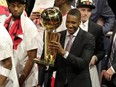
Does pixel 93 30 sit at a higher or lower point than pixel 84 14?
lower

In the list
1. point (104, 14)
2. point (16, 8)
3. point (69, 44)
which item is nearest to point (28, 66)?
point (69, 44)

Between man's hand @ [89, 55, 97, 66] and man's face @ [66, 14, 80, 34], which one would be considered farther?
man's hand @ [89, 55, 97, 66]

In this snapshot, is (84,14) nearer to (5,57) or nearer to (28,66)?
(28,66)

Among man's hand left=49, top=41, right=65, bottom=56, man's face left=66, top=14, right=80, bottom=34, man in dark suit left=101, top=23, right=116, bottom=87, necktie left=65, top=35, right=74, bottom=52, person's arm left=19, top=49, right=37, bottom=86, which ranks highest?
man's face left=66, top=14, right=80, bottom=34

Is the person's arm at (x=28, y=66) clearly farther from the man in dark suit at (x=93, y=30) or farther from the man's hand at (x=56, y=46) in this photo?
the man in dark suit at (x=93, y=30)

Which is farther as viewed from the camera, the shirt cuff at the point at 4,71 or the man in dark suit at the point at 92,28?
the man in dark suit at the point at 92,28

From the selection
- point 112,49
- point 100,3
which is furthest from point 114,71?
point 100,3

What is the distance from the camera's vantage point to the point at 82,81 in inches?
125

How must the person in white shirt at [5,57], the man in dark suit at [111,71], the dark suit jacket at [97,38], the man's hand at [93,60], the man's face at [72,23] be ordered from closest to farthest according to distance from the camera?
the person in white shirt at [5,57]
the man's face at [72,23]
the man in dark suit at [111,71]
the man's hand at [93,60]
the dark suit jacket at [97,38]

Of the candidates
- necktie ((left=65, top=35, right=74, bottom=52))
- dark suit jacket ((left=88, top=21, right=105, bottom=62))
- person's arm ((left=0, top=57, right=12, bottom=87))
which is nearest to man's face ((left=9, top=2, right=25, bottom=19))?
necktie ((left=65, top=35, right=74, bottom=52))

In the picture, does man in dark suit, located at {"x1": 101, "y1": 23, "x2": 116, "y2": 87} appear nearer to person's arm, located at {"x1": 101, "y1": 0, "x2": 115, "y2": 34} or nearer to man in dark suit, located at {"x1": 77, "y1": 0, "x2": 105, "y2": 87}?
man in dark suit, located at {"x1": 77, "y1": 0, "x2": 105, "y2": 87}

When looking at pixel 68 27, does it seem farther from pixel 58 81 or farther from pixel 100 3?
pixel 100 3

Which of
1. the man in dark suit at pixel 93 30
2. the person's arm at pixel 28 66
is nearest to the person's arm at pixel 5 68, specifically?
the person's arm at pixel 28 66

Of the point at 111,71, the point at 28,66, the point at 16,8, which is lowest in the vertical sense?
the point at 111,71
